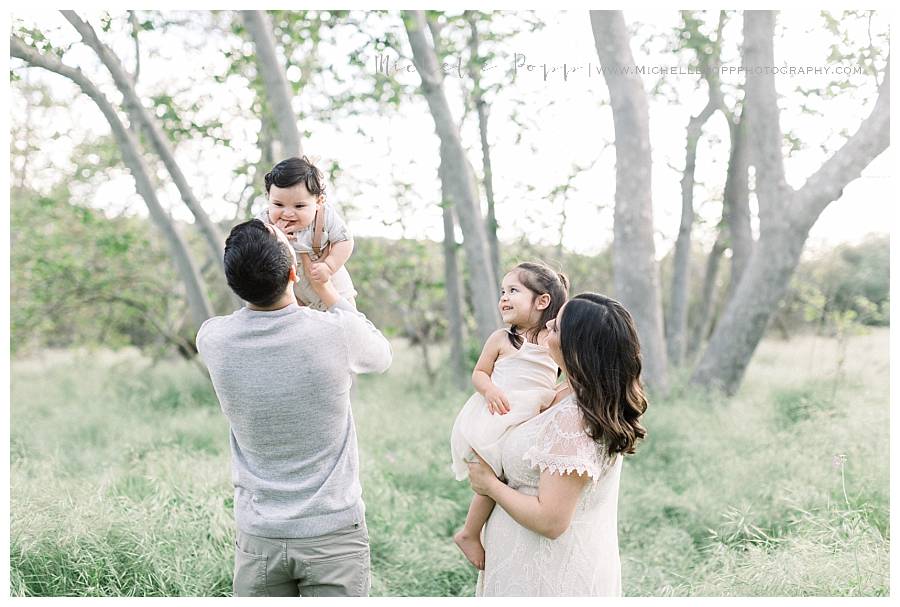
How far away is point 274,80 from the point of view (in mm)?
5188

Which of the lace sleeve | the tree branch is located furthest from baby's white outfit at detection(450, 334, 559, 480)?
the tree branch

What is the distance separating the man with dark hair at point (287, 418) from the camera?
192 cm

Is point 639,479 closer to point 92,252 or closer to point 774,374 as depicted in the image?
point 774,374

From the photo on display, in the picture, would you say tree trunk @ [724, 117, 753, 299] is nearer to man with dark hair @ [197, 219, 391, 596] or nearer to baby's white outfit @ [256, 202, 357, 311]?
baby's white outfit @ [256, 202, 357, 311]

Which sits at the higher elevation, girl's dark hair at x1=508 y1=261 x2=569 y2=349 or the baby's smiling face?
the baby's smiling face

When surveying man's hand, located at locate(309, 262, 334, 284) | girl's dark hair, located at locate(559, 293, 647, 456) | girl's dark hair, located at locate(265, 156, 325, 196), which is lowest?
girl's dark hair, located at locate(559, 293, 647, 456)

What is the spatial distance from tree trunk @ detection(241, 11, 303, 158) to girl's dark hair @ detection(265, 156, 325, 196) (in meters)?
2.59

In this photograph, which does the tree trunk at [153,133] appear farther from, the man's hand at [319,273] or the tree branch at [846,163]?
the tree branch at [846,163]

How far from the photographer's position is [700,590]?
3354 millimetres

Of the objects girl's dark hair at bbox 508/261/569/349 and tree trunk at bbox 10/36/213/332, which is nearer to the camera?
girl's dark hair at bbox 508/261/569/349

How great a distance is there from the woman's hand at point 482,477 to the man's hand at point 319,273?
0.72m

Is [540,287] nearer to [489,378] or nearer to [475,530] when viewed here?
[489,378]

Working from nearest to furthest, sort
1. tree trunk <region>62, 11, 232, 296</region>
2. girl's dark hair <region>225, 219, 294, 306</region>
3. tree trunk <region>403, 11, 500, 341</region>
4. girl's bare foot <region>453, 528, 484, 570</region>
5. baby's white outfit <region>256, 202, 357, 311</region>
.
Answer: girl's dark hair <region>225, 219, 294, 306</region> < girl's bare foot <region>453, 528, 484, 570</region> < baby's white outfit <region>256, 202, 357, 311</region> < tree trunk <region>62, 11, 232, 296</region> < tree trunk <region>403, 11, 500, 341</region>

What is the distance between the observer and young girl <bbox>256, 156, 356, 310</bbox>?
2.49 meters
